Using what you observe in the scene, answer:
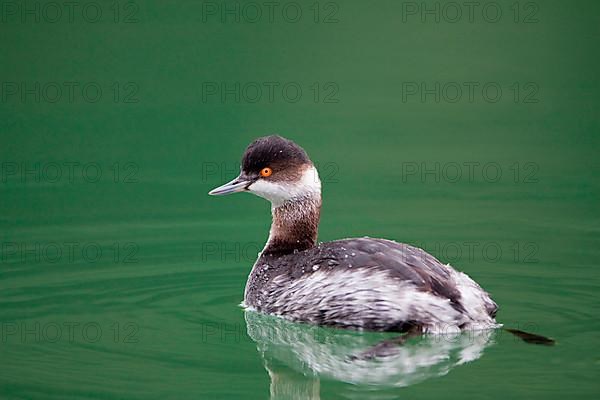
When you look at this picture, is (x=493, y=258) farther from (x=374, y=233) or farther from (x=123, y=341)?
(x=123, y=341)

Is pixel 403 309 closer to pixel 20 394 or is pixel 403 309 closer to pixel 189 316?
pixel 189 316

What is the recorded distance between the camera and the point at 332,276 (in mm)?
6781

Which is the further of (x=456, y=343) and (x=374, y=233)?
(x=374, y=233)

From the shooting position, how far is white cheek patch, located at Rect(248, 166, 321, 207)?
24.2ft

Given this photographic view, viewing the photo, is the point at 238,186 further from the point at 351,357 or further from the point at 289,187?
the point at 351,357

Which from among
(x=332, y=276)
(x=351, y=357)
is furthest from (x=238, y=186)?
(x=351, y=357)

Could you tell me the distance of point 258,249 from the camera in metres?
8.91

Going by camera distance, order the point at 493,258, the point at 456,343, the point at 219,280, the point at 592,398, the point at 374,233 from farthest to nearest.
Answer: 1. the point at 374,233
2. the point at 493,258
3. the point at 219,280
4. the point at 456,343
5. the point at 592,398

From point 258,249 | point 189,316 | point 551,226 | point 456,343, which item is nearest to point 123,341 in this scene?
point 189,316

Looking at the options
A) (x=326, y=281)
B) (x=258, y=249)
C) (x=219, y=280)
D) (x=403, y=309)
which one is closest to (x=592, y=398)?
(x=403, y=309)

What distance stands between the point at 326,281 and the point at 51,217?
3.76 meters

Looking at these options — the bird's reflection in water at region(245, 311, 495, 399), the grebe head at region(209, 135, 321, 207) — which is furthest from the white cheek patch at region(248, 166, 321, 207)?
the bird's reflection in water at region(245, 311, 495, 399)

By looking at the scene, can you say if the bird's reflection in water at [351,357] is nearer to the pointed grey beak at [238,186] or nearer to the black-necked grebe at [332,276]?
the black-necked grebe at [332,276]

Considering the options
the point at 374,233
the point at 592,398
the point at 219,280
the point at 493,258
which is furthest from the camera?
the point at 374,233
